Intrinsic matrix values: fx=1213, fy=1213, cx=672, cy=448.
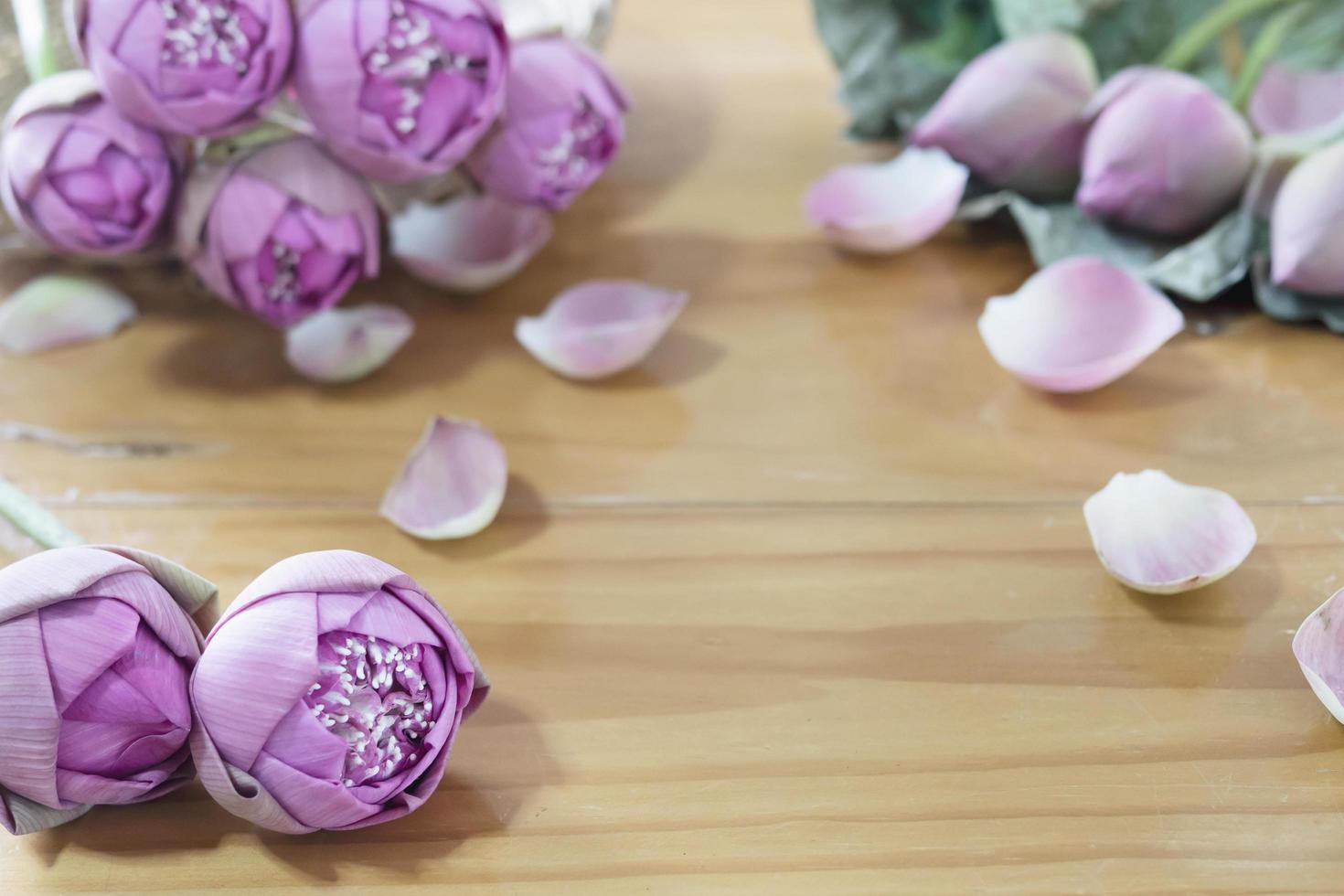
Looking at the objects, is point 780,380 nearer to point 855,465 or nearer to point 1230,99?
point 855,465

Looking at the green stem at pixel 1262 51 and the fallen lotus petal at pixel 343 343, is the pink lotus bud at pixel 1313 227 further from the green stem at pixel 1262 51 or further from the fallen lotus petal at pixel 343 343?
the fallen lotus petal at pixel 343 343

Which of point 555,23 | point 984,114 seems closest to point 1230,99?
point 984,114

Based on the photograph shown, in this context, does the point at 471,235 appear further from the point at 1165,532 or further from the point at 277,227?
the point at 1165,532

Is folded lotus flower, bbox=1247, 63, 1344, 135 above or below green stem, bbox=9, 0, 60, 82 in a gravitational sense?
below

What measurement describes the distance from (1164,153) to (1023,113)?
4 centimetres

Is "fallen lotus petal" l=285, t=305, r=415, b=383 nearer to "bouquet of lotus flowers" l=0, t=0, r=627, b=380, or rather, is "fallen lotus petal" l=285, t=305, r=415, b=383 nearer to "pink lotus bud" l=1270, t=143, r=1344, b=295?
"bouquet of lotus flowers" l=0, t=0, r=627, b=380

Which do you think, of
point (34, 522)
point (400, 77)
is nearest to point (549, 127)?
point (400, 77)

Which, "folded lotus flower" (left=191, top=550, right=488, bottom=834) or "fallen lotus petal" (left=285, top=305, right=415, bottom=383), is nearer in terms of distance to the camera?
"folded lotus flower" (left=191, top=550, right=488, bottom=834)

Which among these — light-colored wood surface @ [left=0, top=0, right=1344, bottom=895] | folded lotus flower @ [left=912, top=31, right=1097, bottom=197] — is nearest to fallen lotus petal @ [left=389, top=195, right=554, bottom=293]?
light-colored wood surface @ [left=0, top=0, right=1344, bottom=895]

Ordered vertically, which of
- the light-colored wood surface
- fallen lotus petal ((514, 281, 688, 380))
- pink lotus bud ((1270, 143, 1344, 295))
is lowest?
the light-colored wood surface

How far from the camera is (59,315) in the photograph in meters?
0.32

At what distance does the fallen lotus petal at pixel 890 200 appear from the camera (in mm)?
334

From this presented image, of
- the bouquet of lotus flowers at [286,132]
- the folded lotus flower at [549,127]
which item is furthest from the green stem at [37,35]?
the folded lotus flower at [549,127]

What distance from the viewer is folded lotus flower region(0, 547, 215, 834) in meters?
0.18
